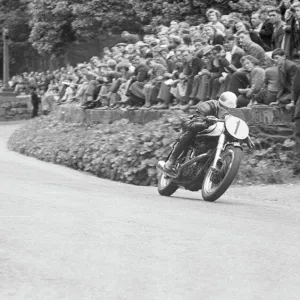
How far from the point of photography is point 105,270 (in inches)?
280

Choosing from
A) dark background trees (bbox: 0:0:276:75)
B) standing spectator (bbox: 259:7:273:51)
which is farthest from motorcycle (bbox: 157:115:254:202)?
dark background trees (bbox: 0:0:276:75)

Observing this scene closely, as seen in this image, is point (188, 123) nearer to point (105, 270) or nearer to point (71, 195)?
point (71, 195)

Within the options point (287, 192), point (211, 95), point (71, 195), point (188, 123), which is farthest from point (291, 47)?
point (71, 195)

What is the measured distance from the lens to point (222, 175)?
1251 centimetres

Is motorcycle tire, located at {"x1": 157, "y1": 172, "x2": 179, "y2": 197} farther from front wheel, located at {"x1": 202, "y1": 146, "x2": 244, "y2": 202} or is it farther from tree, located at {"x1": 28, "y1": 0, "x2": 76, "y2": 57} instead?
tree, located at {"x1": 28, "y1": 0, "x2": 76, "y2": 57}

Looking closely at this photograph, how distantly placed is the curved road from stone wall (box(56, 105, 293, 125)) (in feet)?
16.9

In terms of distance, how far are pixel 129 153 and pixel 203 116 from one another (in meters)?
7.04

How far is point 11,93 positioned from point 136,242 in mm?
44405

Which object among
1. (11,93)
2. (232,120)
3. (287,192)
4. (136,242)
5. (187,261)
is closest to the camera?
(187,261)

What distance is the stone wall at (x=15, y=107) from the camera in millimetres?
51656

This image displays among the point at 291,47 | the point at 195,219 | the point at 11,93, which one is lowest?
the point at 11,93

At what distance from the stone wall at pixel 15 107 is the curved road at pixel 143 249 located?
129ft

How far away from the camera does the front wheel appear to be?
12.2 meters

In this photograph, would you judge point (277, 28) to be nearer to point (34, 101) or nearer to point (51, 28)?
point (51, 28)
